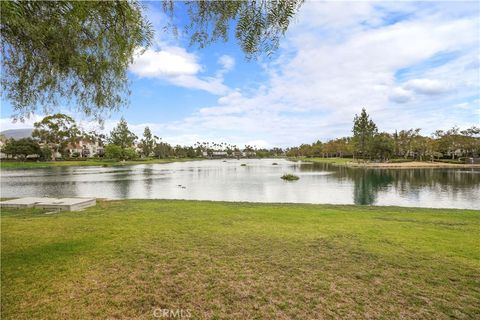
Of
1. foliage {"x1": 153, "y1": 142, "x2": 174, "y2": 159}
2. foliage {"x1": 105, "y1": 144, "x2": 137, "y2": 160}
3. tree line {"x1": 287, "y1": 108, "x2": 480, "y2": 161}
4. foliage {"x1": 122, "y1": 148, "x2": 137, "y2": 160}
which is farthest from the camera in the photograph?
foliage {"x1": 153, "y1": 142, "x2": 174, "y2": 159}

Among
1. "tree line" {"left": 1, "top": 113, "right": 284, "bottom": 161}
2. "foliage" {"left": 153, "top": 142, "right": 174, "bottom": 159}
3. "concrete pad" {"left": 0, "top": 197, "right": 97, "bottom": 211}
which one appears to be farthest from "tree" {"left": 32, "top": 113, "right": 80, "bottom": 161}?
"concrete pad" {"left": 0, "top": 197, "right": 97, "bottom": 211}

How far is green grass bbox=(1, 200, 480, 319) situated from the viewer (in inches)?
155

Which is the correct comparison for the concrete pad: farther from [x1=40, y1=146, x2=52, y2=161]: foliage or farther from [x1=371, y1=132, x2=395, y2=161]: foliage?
[x1=40, y1=146, x2=52, y2=161]: foliage

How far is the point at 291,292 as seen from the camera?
4352 millimetres

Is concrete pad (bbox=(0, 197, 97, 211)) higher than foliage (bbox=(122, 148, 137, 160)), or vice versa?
foliage (bbox=(122, 148, 137, 160))

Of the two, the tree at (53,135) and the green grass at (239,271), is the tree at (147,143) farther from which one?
the green grass at (239,271)

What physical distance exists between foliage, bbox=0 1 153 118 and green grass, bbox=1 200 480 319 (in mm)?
3055

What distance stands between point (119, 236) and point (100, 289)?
326cm

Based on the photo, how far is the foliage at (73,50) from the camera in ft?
13.3

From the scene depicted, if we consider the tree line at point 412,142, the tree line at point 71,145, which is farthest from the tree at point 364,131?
the tree line at point 71,145

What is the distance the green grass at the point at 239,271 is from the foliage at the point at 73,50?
3055 mm

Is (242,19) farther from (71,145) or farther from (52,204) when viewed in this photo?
(71,145)

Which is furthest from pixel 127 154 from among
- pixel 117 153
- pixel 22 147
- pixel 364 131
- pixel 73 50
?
pixel 73 50

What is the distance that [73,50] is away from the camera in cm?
464
